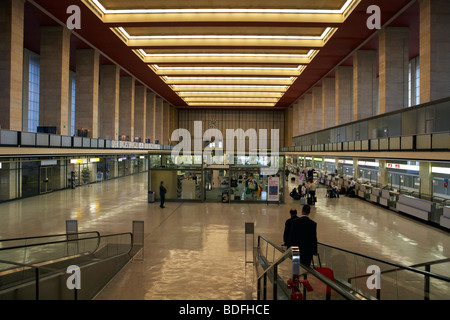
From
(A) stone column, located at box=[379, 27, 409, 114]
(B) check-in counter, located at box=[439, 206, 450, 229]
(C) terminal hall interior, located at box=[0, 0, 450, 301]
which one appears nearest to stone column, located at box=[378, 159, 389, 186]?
(C) terminal hall interior, located at box=[0, 0, 450, 301]

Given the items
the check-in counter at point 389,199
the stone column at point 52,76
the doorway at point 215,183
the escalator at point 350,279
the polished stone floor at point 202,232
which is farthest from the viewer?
the doorway at point 215,183

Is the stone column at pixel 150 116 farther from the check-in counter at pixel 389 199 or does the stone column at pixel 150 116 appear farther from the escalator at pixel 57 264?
the escalator at pixel 57 264

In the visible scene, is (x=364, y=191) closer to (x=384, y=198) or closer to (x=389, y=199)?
(x=384, y=198)

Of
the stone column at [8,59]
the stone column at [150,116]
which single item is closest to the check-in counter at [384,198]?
the stone column at [8,59]

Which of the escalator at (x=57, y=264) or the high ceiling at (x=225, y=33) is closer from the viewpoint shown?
the escalator at (x=57, y=264)

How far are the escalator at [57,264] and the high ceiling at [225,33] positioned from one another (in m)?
15.2

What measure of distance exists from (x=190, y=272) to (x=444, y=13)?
18257 mm

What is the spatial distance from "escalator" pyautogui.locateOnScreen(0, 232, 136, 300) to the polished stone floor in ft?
1.38

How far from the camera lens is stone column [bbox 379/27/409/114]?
68.3ft

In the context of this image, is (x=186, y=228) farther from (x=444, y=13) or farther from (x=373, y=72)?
(x=373, y=72)

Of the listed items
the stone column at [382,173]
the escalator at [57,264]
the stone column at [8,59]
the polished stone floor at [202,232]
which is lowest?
the polished stone floor at [202,232]

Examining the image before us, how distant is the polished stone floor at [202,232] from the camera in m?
6.54
